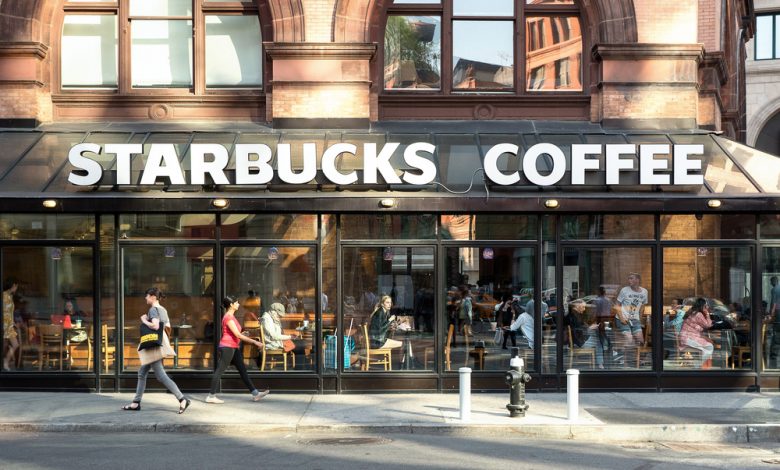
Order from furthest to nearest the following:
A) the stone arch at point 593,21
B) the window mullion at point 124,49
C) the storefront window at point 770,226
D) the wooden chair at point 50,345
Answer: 1. the window mullion at point 124,49
2. the stone arch at point 593,21
3. the wooden chair at point 50,345
4. the storefront window at point 770,226

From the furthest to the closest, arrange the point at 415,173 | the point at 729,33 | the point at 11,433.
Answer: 1. the point at 729,33
2. the point at 415,173
3. the point at 11,433

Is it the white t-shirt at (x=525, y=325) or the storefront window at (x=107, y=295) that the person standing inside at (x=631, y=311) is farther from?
the storefront window at (x=107, y=295)

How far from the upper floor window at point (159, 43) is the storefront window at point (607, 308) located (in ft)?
23.2

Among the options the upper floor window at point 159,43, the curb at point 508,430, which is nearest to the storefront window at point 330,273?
the curb at point 508,430

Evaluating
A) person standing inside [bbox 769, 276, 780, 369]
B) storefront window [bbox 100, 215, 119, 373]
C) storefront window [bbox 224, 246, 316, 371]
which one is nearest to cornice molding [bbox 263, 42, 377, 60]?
storefront window [bbox 224, 246, 316, 371]

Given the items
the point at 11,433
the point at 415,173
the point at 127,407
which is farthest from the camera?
the point at 415,173

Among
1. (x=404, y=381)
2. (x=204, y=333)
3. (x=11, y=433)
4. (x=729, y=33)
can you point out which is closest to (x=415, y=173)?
(x=404, y=381)

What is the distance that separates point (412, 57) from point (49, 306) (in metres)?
8.02

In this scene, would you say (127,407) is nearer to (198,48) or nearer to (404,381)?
(404,381)

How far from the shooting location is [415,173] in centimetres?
1574

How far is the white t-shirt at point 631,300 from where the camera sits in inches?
632

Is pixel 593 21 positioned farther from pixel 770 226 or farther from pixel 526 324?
pixel 526 324

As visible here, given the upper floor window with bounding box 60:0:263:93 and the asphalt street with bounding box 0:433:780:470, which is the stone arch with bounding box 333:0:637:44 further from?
the asphalt street with bounding box 0:433:780:470

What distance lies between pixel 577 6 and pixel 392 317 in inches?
273
